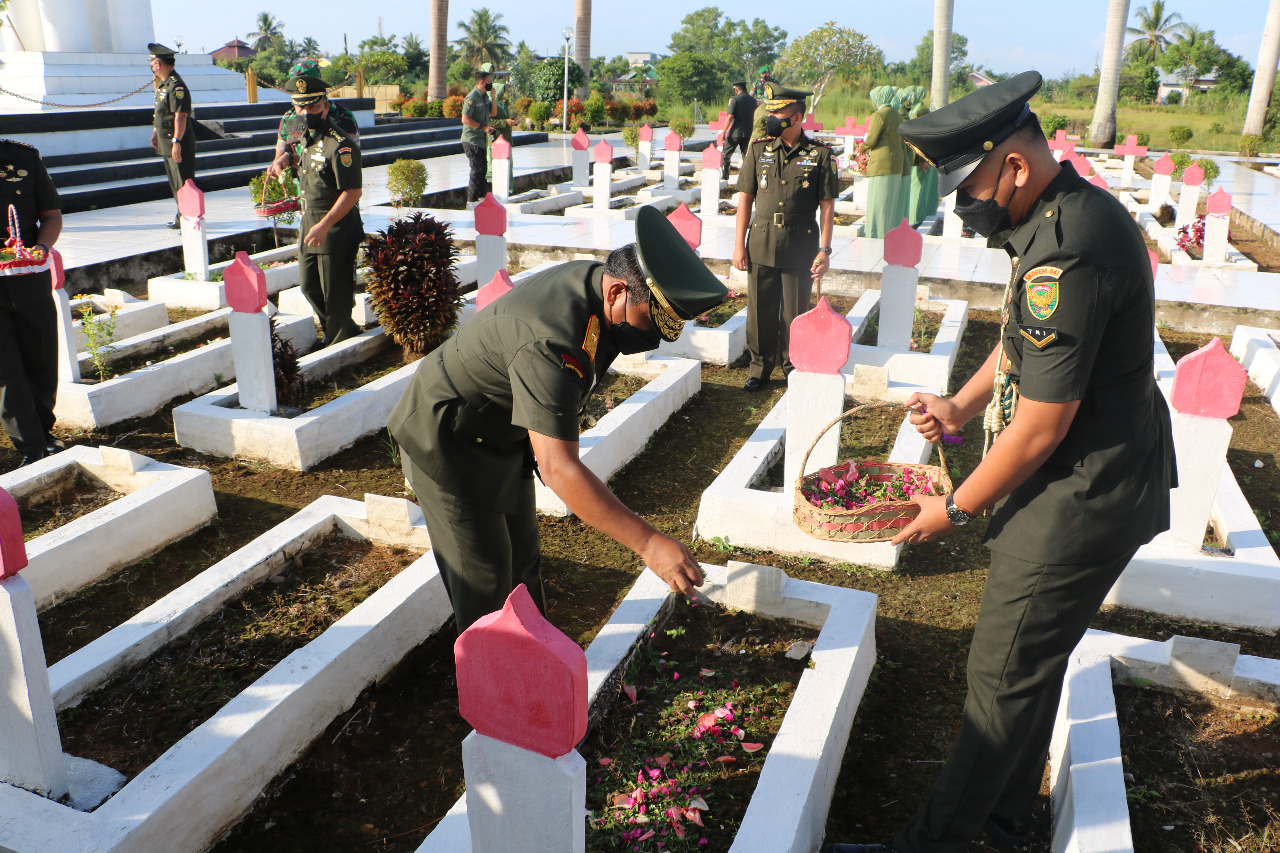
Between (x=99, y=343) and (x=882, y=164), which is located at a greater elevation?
(x=882, y=164)

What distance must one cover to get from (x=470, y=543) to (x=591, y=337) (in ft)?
2.73

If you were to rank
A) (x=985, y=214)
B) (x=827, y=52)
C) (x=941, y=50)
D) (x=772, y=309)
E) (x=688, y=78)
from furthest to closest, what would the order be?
(x=827, y=52), (x=688, y=78), (x=941, y=50), (x=772, y=309), (x=985, y=214)

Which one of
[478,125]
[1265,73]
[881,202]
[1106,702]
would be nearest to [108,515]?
[1106,702]

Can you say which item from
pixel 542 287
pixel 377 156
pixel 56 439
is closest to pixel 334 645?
pixel 542 287

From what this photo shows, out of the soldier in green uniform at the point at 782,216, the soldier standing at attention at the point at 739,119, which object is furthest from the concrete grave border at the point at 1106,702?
the soldier standing at attention at the point at 739,119

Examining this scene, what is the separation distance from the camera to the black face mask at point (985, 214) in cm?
210

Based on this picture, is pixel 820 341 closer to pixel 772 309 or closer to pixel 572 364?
pixel 572 364

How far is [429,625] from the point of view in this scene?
11.5 ft

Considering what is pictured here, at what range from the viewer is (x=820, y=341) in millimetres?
4008

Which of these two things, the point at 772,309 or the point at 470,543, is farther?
the point at 772,309

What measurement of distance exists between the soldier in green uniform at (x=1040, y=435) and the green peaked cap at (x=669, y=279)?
585mm

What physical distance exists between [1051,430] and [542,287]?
4.21 ft

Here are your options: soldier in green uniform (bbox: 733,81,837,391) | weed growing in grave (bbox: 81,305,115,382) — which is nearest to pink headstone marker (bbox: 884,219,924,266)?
soldier in green uniform (bbox: 733,81,837,391)

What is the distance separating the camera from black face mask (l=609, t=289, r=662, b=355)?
7.55 feet
